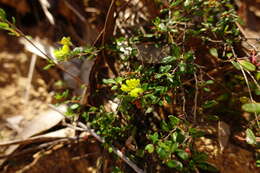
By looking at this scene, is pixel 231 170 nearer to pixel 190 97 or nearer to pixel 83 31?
pixel 190 97

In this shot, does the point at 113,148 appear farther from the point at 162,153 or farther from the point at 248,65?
the point at 248,65

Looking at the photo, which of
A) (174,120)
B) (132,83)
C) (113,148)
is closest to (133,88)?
(132,83)

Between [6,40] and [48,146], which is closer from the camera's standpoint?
[48,146]

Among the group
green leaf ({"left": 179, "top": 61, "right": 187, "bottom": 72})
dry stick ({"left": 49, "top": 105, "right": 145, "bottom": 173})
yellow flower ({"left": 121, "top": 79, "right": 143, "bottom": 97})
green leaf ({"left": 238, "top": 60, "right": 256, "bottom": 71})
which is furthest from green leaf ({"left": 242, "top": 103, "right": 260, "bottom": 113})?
dry stick ({"left": 49, "top": 105, "right": 145, "bottom": 173})

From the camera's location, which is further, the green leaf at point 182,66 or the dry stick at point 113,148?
the dry stick at point 113,148

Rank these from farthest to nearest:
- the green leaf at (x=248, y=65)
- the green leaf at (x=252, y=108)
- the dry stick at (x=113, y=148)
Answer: the dry stick at (x=113, y=148) → the green leaf at (x=248, y=65) → the green leaf at (x=252, y=108)

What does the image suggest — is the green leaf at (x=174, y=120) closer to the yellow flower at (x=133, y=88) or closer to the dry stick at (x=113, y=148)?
the yellow flower at (x=133, y=88)

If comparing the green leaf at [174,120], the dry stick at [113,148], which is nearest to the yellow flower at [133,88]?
the green leaf at [174,120]

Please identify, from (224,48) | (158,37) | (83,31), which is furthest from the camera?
(83,31)

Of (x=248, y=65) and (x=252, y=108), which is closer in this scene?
(x=252, y=108)

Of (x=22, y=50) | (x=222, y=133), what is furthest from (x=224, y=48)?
(x=22, y=50)

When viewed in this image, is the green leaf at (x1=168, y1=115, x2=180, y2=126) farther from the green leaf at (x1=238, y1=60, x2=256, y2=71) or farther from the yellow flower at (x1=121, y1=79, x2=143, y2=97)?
the green leaf at (x1=238, y1=60, x2=256, y2=71)
